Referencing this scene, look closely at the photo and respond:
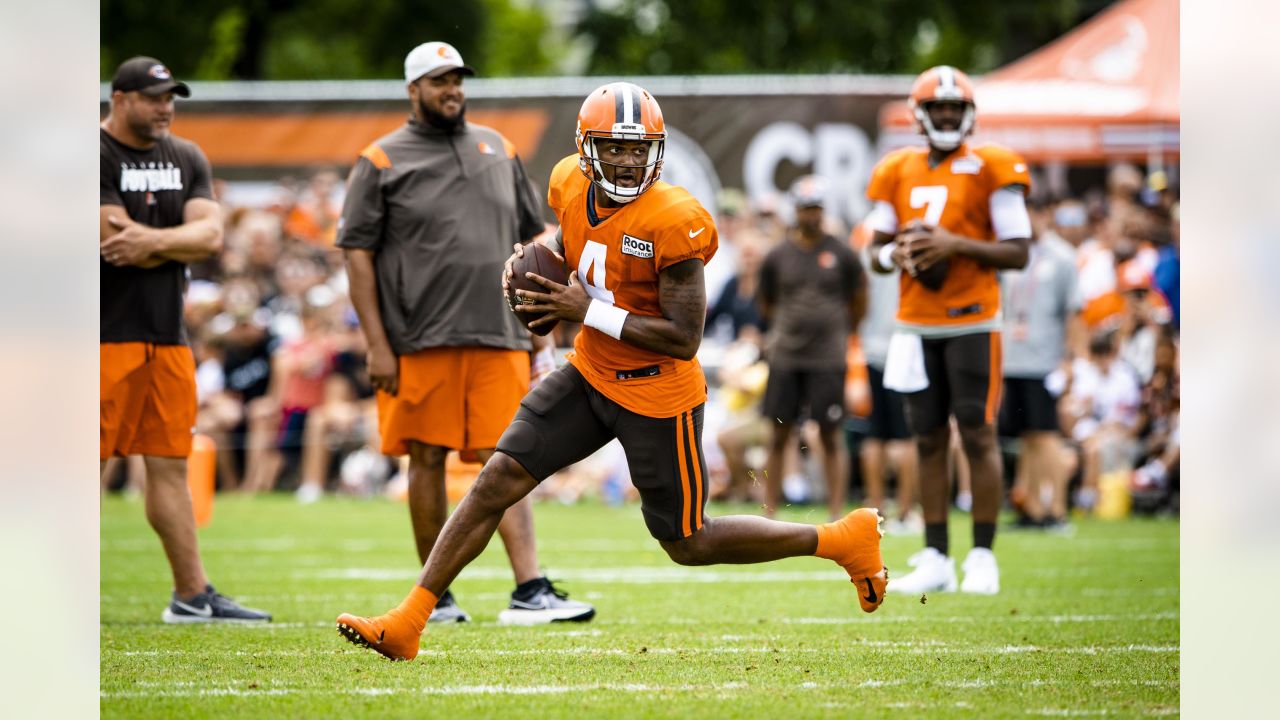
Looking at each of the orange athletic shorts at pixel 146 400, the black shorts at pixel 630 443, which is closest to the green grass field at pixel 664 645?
the black shorts at pixel 630 443

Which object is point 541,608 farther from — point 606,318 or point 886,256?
point 886,256

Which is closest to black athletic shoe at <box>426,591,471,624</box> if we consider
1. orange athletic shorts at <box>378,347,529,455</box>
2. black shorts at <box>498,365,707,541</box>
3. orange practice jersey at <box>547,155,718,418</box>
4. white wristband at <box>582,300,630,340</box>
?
orange athletic shorts at <box>378,347,529,455</box>

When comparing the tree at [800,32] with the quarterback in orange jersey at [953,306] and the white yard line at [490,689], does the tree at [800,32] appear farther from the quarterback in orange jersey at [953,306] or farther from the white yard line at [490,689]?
the white yard line at [490,689]

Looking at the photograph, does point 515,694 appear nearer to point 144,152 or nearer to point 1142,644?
point 1142,644

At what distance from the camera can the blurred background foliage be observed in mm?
26828

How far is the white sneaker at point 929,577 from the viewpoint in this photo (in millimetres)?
7793

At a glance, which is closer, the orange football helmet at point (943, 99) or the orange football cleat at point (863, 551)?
the orange football cleat at point (863, 551)

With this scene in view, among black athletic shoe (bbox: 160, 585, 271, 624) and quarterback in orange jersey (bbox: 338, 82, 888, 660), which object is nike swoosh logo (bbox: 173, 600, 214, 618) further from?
quarterback in orange jersey (bbox: 338, 82, 888, 660)

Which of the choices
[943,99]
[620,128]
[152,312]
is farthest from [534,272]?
[943,99]

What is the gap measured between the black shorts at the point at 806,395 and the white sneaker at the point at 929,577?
13.4ft

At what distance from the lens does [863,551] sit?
18.8 feet

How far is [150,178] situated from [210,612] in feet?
6.28
